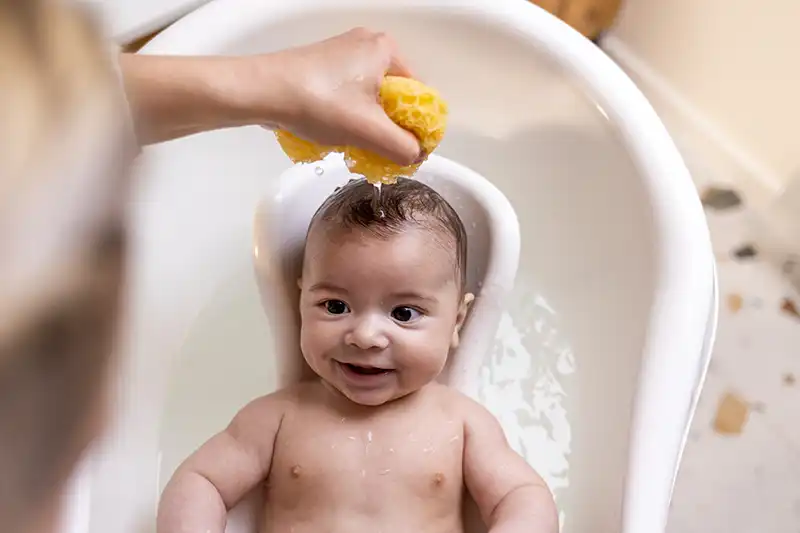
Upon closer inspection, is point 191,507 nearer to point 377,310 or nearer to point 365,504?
point 365,504

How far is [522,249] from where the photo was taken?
134 cm

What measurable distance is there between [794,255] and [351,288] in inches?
38.8

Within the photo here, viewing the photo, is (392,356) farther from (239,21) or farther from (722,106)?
(722,106)

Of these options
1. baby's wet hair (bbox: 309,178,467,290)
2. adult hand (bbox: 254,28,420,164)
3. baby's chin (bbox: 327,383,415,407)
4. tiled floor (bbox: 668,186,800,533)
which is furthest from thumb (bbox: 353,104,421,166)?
tiled floor (bbox: 668,186,800,533)

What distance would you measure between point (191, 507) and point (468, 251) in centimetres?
51

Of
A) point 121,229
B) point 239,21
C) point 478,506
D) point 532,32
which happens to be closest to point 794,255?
point 532,32

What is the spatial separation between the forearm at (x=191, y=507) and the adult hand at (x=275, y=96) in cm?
38

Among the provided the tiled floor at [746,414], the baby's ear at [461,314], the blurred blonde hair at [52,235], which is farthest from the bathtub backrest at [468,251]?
the blurred blonde hair at [52,235]

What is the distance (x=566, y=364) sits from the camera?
1.24m

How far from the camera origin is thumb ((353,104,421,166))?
76 cm

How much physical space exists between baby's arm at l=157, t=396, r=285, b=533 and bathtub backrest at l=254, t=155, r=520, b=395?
0.42 ft

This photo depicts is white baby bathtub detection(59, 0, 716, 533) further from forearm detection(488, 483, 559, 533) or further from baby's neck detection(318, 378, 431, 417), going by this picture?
baby's neck detection(318, 378, 431, 417)

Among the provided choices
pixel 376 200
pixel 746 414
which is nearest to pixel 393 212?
pixel 376 200

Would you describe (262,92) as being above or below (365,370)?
above
